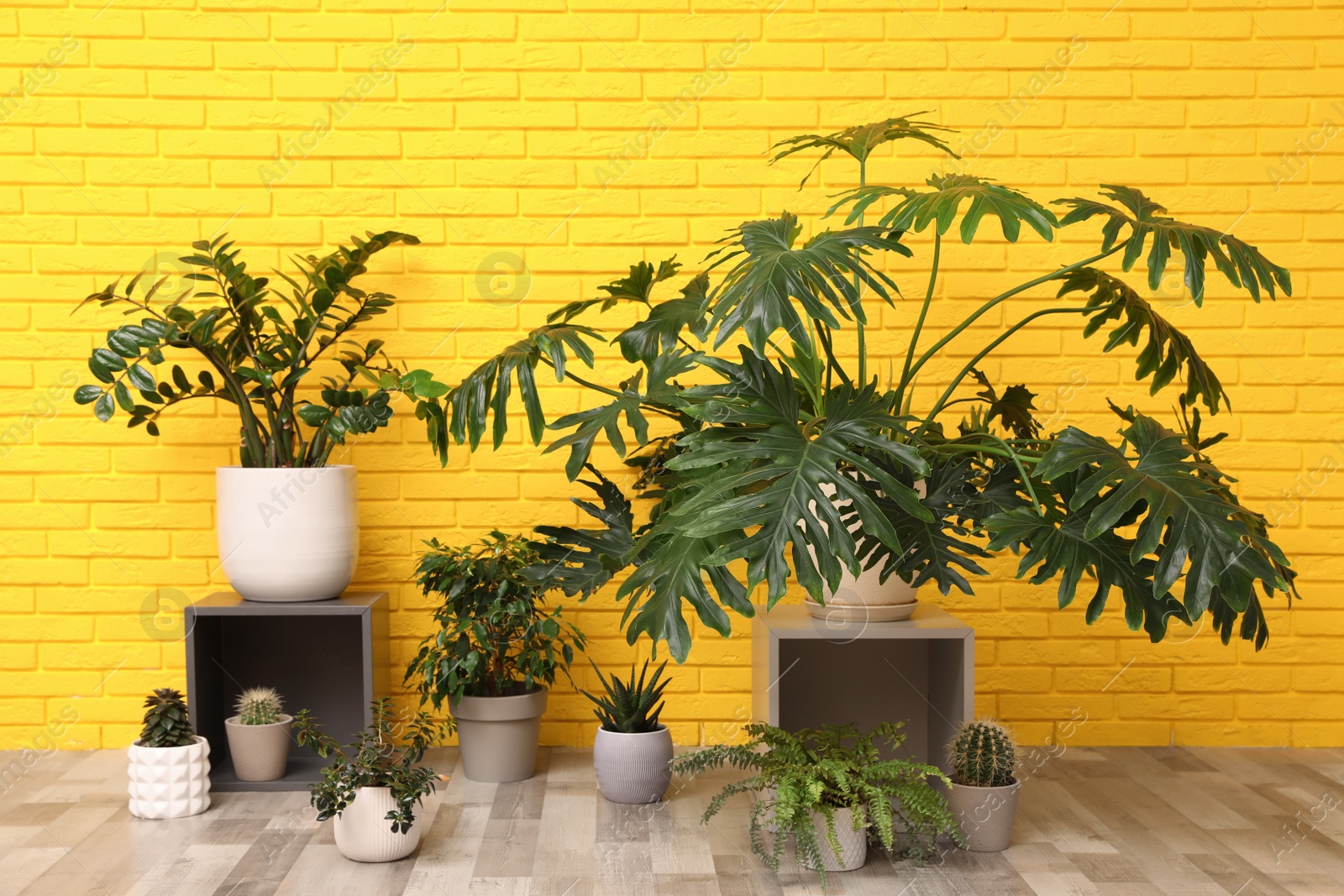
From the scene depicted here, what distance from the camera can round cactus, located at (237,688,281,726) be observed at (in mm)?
2803

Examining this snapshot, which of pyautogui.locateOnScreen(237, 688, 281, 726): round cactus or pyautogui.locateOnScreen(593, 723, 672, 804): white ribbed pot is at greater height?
→ pyautogui.locateOnScreen(237, 688, 281, 726): round cactus

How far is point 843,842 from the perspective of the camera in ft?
7.59

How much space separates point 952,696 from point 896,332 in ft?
3.53

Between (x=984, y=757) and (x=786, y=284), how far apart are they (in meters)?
1.13

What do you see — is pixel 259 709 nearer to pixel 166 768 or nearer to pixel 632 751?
pixel 166 768

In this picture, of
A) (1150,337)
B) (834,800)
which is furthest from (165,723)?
(1150,337)

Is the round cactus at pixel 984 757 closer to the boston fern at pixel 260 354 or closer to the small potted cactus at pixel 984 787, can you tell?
the small potted cactus at pixel 984 787

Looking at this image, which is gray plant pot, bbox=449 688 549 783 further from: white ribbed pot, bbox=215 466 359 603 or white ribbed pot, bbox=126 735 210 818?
white ribbed pot, bbox=126 735 210 818

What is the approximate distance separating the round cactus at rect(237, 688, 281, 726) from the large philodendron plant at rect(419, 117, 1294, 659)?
2.66ft

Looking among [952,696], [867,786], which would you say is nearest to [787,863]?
[867,786]

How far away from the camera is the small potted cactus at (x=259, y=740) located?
2.79 m

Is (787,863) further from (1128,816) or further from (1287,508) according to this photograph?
(1287,508)

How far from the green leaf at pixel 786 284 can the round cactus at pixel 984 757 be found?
0.95 m

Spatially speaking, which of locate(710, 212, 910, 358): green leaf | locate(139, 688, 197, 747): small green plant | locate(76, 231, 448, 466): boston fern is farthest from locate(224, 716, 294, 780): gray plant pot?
locate(710, 212, 910, 358): green leaf
